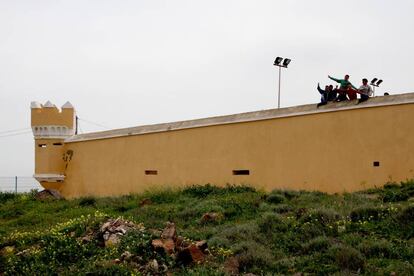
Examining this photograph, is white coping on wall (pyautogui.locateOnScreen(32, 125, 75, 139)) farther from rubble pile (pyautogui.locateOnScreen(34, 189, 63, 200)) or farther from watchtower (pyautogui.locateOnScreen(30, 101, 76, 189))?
rubble pile (pyautogui.locateOnScreen(34, 189, 63, 200))

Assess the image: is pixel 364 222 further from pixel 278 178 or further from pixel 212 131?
pixel 212 131

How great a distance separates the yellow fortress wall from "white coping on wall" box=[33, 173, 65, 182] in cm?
20

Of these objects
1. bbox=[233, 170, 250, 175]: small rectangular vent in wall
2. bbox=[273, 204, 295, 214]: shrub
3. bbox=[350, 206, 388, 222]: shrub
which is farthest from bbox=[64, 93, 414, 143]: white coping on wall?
bbox=[350, 206, 388, 222]: shrub

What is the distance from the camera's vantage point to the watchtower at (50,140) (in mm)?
18531

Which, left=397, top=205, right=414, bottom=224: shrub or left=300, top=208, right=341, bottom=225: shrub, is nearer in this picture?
left=397, top=205, right=414, bottom=224: shrub

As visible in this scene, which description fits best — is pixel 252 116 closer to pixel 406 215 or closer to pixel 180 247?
pixel 406 215

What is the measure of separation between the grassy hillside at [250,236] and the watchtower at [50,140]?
4896 mm

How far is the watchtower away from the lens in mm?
18531

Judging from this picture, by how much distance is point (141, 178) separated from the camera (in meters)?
16.9

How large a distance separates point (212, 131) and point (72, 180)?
236 inches

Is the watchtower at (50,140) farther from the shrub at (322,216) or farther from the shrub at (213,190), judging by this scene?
the shrub at (322,216)

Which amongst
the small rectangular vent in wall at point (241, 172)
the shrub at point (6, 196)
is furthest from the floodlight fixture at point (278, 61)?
the shrub at point (6, 196)

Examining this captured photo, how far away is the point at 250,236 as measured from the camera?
9641 mm

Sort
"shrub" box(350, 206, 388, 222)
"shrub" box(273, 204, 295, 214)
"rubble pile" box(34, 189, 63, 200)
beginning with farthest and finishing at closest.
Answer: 1. "rubble pile" box(34, 189, 63, 200)
2. "shrub" box(273, 204, 295, 214)
3. "shrub" box(350, 206, 388, 222)
